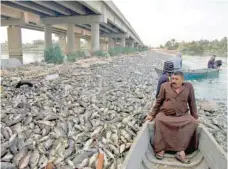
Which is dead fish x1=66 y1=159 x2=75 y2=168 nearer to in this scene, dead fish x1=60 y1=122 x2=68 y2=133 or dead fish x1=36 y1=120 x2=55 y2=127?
dead fish x1=60 y1=122 x2=68 y2=133

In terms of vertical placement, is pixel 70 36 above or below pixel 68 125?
above

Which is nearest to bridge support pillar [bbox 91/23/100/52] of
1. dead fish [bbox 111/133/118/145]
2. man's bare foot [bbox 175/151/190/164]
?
dead fish [bbox 111/133/118/145]

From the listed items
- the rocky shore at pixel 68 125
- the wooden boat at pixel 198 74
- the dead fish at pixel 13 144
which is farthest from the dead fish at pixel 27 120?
the wooden boat at pixel 198 74

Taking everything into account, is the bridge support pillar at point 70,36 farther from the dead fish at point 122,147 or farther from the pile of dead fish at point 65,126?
the dead fish at point 122,147

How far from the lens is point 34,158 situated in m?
4.19

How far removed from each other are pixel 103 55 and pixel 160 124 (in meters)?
22.2

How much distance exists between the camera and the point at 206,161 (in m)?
4.10

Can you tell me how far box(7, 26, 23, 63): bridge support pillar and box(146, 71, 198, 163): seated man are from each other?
30.9m

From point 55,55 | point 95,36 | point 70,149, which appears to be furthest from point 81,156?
point 95,36

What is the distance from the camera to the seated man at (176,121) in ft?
13.9

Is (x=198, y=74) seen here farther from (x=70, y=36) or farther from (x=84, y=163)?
(x=70, y=36)

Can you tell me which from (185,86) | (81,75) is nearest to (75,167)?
(185,86)

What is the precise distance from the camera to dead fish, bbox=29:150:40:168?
4062mm

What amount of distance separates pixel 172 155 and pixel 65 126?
7.68 ft
